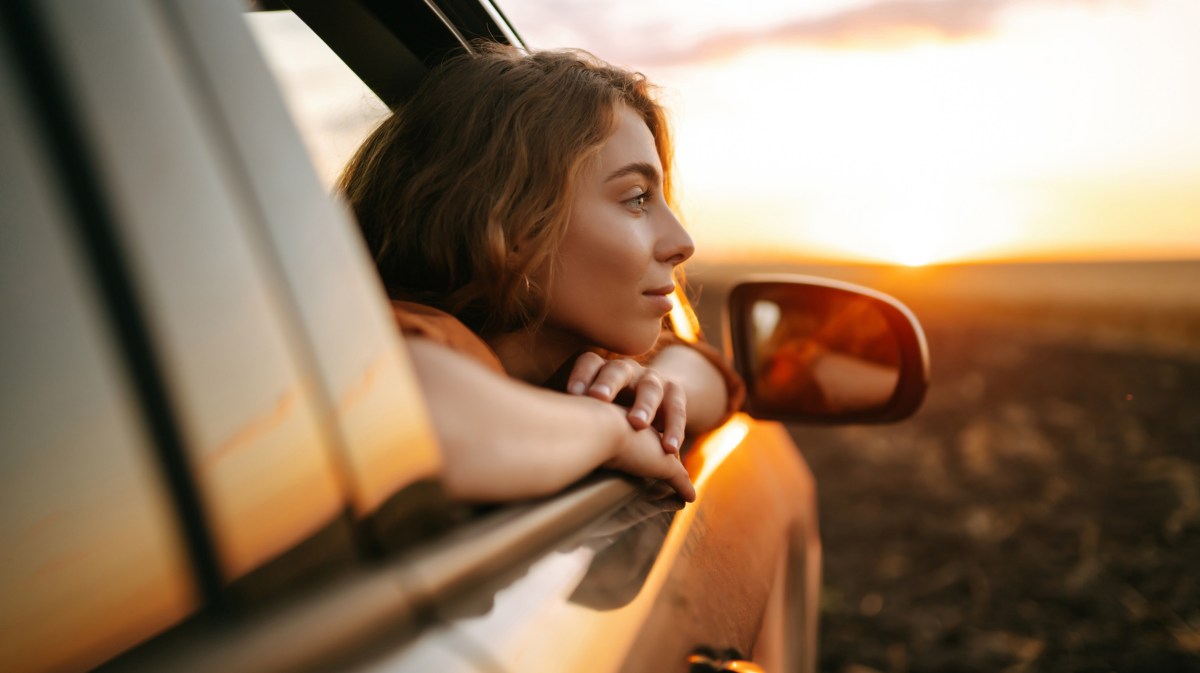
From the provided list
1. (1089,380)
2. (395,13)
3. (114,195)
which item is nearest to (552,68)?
(395,13)

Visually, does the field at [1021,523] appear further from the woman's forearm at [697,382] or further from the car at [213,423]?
the car at [213,423]

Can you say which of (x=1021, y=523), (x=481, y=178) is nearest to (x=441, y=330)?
(x=481, y=178)

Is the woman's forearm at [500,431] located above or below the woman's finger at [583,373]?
above

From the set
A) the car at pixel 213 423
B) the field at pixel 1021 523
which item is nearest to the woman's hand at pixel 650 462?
the car at pixel 213 423

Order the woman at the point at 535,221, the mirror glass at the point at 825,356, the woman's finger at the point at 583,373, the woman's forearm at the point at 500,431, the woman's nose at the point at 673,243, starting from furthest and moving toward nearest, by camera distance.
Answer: the mirror glass at the point at 825,356 < the woman's nose at the point at 673,243 < the woman at the point at 535,221 < the woman's finger at the point at 583,373 < the woman's forearm at the point at 500,431

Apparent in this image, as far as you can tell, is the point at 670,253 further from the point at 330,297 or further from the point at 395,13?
the point at 330,297

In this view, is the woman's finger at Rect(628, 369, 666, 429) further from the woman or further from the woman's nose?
the woman's nose

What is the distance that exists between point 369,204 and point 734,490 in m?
0.90

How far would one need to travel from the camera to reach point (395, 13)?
1977 mm

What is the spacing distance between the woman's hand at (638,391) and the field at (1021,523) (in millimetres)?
1337

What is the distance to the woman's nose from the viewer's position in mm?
1952

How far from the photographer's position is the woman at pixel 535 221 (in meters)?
1.84

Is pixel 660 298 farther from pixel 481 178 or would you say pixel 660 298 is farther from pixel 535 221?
pixel 481 178

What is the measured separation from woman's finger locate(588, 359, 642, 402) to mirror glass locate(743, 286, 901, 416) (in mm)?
717
